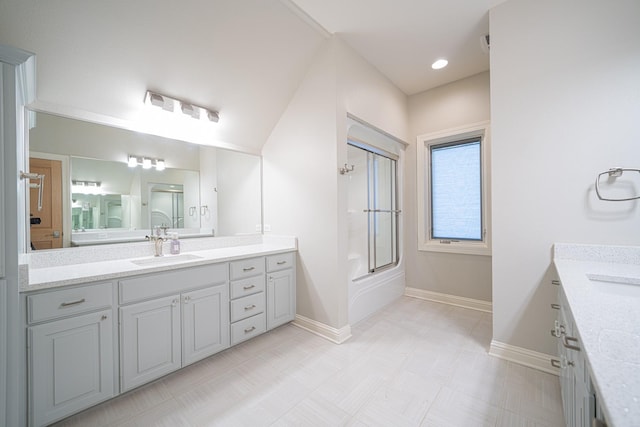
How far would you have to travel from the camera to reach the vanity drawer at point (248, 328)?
87.1 inches

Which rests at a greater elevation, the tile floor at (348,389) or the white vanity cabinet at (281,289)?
the white vanity cabinet at (281,289)

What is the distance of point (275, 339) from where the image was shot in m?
2.47

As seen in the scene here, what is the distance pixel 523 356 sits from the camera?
2029 millimetres

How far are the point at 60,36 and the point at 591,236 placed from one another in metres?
3.71

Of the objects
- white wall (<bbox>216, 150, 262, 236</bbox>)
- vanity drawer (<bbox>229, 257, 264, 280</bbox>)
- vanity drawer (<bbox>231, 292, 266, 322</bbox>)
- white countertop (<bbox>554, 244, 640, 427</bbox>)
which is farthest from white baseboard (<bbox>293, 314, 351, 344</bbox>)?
white countertop (<bbox>554, 244, 640, 427</bbox>)

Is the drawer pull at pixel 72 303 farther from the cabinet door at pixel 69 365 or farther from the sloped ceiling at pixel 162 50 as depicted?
the sloped ceiling at pixel 162 50

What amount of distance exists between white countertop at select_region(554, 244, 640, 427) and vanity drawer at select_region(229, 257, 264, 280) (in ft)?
6.83

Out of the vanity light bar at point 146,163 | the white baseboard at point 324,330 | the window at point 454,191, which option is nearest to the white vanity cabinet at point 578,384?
the white baseboard at point 324,330

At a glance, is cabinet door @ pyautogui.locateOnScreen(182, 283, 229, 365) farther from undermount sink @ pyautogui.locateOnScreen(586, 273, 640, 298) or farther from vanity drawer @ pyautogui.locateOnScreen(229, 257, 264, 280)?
undermount sink @ pyautogui.locateOnScreen(586, 273, 640, 298)

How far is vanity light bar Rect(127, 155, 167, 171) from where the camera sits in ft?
7.34

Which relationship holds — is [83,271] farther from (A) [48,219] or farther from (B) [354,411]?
(B) [354,411]

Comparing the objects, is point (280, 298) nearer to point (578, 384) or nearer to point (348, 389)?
point (348, 389)

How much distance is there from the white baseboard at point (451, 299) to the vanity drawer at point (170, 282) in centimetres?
263

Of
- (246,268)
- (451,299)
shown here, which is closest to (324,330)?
(246,268)
